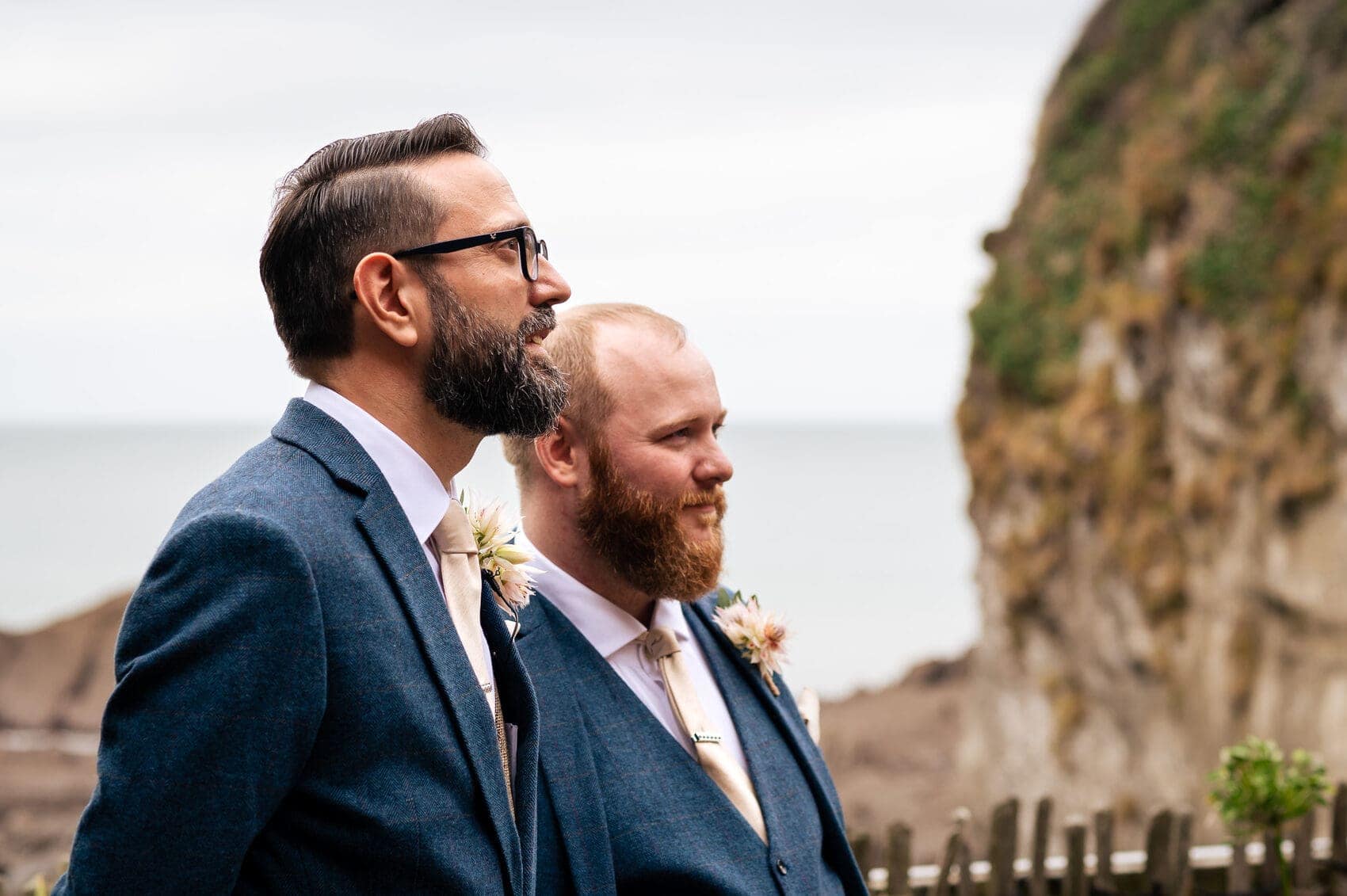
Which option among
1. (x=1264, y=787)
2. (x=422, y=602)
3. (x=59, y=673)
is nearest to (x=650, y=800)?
(x=422, y=602)

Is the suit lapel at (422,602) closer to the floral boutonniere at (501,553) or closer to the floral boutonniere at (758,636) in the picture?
the floral boutonniere at (501,553)

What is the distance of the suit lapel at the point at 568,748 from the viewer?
7.19 feet

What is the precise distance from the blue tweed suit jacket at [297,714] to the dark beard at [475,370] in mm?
142

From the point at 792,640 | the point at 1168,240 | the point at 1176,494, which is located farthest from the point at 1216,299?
the point at 792,640

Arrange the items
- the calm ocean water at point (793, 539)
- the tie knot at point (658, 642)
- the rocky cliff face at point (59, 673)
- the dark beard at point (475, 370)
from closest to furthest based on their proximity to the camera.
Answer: the dark beard at point (475, 370), the tie knot at point (658, 642), the rocky cliff face at point (59, 673), the calm ocean water at point (793, 539)

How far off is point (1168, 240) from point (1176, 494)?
204 centimetres

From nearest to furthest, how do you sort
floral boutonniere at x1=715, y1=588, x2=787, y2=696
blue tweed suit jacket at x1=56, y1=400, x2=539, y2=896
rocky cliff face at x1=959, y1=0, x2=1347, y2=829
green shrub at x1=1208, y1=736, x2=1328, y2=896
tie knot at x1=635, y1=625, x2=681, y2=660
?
1. blue tweed suit jacket at x1=56, y1=400, x2=539, y2=896
2. tie knot at x1=635, y1=625, x2=681, y2=660
3. floral boutonniere at x1=715, y1=588, x2=787, y2=696
4. green shrub at x1=1208, y1=736, x2=1328, y2=896
5. rocky cliff face at x1=959, y1=0, x2=1347, y2=829

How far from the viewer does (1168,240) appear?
11.1 m

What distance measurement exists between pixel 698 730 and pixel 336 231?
1132mm

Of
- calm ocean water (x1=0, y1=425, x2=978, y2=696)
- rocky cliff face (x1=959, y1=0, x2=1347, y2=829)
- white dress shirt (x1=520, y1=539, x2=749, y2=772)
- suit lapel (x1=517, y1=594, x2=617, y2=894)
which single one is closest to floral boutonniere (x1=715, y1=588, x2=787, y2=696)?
white dress shirt (x1=520, y1=539, x2=749, y2=772)

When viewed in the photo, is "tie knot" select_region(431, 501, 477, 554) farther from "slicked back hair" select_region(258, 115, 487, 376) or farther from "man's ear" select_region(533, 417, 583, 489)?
"man's ear" select_region(533, 417, 583, 489)

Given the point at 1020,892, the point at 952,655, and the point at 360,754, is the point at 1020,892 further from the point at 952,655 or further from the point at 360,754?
the point at 952,655

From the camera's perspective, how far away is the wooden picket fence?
4.04 meters

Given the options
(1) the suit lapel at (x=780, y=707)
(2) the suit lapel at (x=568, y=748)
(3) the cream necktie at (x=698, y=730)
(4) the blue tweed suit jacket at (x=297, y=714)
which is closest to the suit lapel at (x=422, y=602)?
(4) the blue tweed suit jacket at (x=297, y=714)
